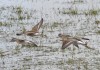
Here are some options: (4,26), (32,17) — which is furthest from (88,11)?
(4,26)

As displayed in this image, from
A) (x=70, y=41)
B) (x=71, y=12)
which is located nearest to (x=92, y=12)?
(x=71, y=12)

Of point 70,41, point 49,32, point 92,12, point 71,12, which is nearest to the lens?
point 70,41

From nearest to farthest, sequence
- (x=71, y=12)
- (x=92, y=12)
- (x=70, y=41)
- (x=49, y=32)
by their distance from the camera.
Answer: (x=70, y=41)
(x=49, y=32)
(x=92, y=12)
(x=71, y=12)

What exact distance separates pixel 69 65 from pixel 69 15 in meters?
4.26

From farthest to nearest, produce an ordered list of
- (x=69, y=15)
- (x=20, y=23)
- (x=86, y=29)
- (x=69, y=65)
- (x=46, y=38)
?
1. (x=69, y=15)
2. (x=20, y=23)
3. (x=86, y=29)
4. (x=46, y=38)
5. (x=69, y=65)

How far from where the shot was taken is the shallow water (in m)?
8.35

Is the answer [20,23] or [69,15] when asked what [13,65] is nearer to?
[20,23]

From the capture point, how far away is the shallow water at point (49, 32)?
27.4 ft

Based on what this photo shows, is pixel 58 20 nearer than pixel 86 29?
No

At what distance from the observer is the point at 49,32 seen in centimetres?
1058

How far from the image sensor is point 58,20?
11773 millimetres

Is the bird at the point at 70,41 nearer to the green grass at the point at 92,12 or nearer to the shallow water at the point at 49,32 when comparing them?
the shallow water at the point at 49,32

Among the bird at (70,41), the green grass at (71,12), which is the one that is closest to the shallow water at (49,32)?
the green grass at (71,12)

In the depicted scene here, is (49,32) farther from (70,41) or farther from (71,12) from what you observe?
(71,12)
